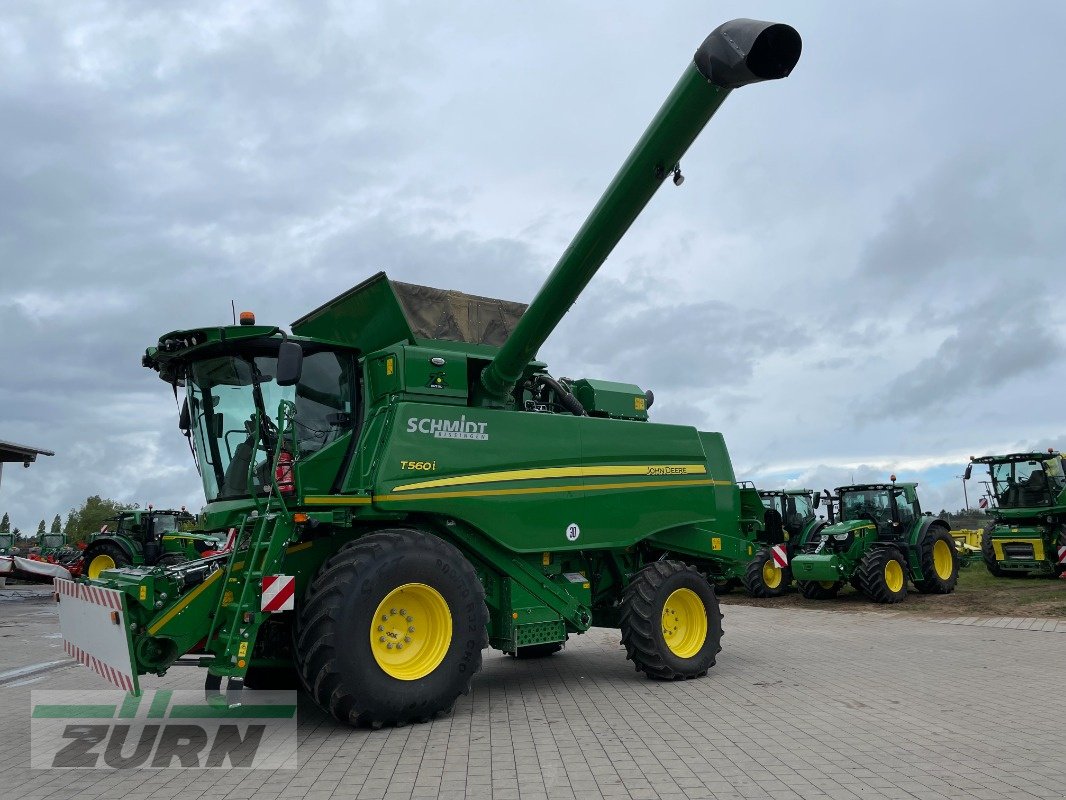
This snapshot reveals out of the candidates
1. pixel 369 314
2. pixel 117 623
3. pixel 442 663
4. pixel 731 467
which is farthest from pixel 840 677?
pixel 117 623

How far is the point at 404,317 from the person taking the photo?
7418 mm

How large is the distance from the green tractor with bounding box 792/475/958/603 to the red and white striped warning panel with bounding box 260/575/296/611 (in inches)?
483

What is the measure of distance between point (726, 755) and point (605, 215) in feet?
12.8

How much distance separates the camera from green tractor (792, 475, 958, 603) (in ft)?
51.8

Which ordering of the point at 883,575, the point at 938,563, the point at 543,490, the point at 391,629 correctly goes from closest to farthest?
the point at 391,629, the point at 543,490, the point at 883,575, the point at 938,563

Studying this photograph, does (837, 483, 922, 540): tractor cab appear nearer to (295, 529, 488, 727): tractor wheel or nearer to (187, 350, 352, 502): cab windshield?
(295, 529, 488, 727): tractor wheel

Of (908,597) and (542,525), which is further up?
(542,525)

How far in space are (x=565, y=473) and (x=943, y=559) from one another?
1254cm

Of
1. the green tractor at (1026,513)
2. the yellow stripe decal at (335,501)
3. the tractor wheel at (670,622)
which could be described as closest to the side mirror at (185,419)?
the yellow stripe decal at (335,501)

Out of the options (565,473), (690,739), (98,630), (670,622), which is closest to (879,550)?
(670,622)

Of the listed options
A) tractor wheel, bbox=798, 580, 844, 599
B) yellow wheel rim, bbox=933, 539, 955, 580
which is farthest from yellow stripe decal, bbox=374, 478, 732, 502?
yellow wheel rim, bbox=933, 539, 955, 580

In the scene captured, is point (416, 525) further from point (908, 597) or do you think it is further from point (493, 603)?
point (908, 597)

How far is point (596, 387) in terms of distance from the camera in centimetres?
901

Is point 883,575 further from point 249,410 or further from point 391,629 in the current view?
point 249,410
